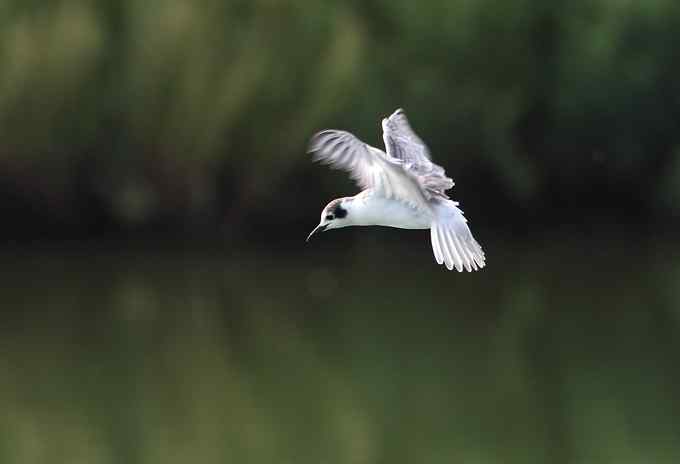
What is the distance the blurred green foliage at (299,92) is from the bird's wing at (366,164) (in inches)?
338

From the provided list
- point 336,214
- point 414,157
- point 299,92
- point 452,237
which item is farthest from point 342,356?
point 336,214

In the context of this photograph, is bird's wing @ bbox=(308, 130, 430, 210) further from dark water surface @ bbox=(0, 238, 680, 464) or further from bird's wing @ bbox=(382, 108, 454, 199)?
dark water surface @ bbox=(0, 238, 680, 464)

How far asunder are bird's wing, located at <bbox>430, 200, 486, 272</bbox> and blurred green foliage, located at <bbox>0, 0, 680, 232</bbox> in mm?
8222

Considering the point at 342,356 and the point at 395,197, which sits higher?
the point at 395,197

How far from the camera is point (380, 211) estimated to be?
453 cm

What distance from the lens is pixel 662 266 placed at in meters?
14.1

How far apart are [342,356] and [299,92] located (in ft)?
9.77

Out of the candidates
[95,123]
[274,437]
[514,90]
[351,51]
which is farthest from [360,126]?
[274,437]

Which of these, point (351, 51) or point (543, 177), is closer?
point (351, 51)

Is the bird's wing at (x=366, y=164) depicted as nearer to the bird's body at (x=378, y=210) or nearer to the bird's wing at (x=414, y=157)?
the bird's body at (x=378, y=210)

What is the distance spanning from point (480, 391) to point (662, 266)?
3804mm

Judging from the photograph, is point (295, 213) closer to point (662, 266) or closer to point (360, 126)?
point (360, 126)

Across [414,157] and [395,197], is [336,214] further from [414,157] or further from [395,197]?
[414,157]

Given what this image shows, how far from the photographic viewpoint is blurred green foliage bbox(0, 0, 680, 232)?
44.1 ft
